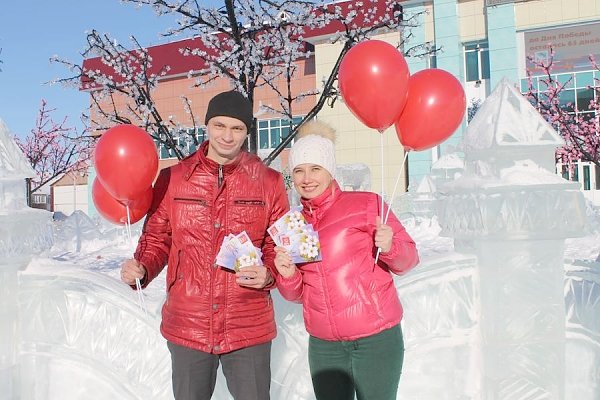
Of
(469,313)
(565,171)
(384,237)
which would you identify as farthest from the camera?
(565,171)

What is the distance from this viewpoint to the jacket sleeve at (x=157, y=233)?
2115 millimetres

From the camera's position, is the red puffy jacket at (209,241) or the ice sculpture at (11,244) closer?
the red puffy jacket at (209,241)

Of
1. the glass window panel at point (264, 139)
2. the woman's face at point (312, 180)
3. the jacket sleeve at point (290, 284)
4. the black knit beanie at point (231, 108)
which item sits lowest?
the jacket sleeve at point (290, 284)

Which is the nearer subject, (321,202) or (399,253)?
(399,253)

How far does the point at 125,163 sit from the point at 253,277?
Result: 759 mm

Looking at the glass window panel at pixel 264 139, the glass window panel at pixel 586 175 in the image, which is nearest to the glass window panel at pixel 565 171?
the glass window panel at pixel 586 175

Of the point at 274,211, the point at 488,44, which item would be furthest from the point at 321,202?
the point at 488,44

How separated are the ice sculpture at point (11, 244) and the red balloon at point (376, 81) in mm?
1926

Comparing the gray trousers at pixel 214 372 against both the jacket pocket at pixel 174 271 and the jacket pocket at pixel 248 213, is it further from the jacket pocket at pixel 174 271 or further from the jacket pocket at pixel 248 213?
the jacket pocket at pixel 248 213

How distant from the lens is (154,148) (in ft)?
7.41

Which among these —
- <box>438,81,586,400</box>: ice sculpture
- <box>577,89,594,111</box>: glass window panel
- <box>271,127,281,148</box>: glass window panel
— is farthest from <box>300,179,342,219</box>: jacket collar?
<box>271,127,281,148</box>: glass window panel

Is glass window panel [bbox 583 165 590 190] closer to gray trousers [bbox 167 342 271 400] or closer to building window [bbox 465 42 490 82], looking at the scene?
building window [bbox 465 42 490 82]

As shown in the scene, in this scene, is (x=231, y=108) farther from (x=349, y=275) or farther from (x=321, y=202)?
(x=349, y=275)

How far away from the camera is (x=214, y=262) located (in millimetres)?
2027
